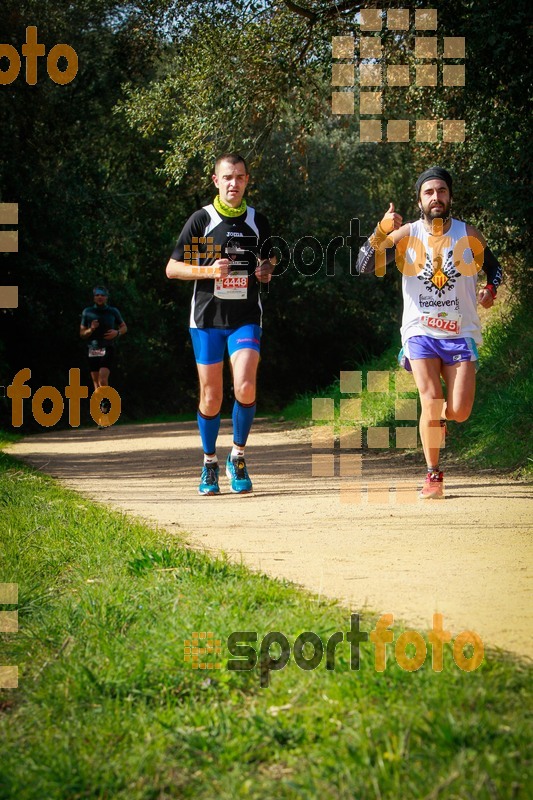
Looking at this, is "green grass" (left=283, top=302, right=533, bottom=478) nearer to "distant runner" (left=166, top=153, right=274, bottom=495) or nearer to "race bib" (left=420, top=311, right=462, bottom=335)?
"race bib" (left=420, top=311, right=462, bottom=335)

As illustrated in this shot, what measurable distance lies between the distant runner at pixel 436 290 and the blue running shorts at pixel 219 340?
1.01 metres

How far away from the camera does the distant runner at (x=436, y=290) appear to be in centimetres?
694

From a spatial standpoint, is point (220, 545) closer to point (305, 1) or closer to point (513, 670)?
point (513, 670)

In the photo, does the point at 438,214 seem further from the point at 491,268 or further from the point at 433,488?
the point at 433,488

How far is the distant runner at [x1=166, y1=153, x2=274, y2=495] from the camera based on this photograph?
7.52m

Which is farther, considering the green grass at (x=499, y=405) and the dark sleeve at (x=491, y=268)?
the green grass at (x=499, y=405)

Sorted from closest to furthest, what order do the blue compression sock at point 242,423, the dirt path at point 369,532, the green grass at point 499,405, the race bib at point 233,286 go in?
the dirt path at point 369,532, the race bib at point 233,286, the blue compression sock at point 242,423, the green grass at point 499,405

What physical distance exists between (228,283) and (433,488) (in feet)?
6.75

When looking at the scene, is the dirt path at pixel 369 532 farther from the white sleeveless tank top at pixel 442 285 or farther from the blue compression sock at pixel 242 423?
the white sleeveless tank top at pixel 442 285

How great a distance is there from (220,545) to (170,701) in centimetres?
239

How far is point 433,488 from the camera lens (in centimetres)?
699

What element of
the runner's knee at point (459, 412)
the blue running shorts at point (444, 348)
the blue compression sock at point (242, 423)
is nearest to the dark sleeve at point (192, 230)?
the blue compression sock at point (242, 423)
